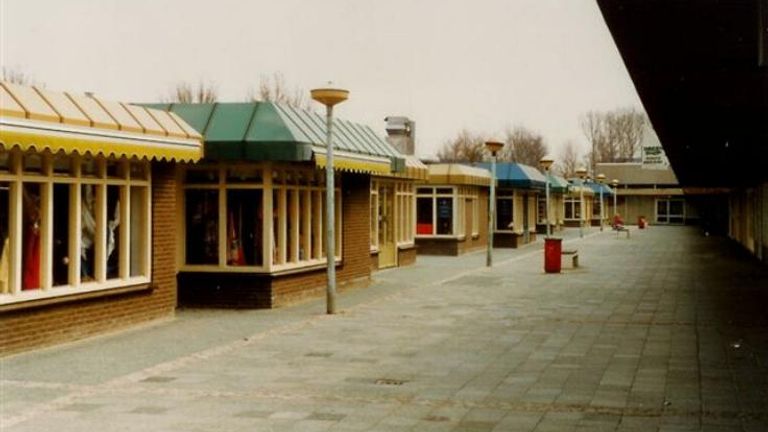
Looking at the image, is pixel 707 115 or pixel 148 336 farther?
pixel 707 115

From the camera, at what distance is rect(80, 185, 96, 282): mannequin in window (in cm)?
1258

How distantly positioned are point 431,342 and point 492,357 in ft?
4.42

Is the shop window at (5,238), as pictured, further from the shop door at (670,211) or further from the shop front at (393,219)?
the shop door at (670,211)

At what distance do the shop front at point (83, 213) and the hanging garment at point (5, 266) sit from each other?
0.04 ft

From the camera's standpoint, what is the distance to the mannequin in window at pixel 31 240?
451 inches

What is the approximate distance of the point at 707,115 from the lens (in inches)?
580

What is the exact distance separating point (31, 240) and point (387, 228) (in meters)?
15.8

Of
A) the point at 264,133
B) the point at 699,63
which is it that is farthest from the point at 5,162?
the point at 699,63

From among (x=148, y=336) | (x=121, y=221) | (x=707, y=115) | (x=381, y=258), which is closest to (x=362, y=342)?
(x=148, y=336)

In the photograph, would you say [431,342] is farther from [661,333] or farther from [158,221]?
[158,221]

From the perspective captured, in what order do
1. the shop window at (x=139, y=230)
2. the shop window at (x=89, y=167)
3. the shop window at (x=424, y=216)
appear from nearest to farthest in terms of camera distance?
the shop window at (x=89, y=167), the shop window at (x=139, y=230), the shop window at (x=424, y=216)

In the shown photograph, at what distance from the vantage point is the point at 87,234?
12680mm

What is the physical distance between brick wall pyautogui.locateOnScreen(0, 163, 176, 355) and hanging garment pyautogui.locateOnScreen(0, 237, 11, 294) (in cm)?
31

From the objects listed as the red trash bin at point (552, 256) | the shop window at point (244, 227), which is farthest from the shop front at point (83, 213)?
the red trash bin at point (552, 256)
